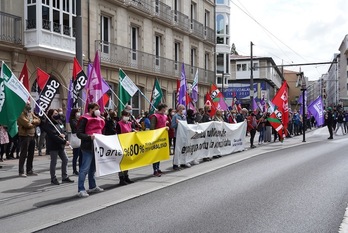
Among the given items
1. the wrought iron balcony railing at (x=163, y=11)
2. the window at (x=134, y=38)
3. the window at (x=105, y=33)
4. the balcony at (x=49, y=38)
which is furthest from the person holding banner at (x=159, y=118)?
the wrought iron balcony railing at (x=163, y=11)

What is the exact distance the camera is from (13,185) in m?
9.68

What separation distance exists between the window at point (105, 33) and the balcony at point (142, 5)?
1.90 m

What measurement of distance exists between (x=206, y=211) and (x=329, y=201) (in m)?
2.31

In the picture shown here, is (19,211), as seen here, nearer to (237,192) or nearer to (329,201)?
(237,192)

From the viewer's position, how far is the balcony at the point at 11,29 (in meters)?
17.5

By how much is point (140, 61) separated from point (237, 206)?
20.5 m

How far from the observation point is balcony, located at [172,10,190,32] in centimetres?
3167

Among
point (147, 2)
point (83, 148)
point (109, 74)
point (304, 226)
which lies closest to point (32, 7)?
point (109, 74)

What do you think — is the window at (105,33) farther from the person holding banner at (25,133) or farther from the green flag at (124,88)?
the person holding banner at (25,133)

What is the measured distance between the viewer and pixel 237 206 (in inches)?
279

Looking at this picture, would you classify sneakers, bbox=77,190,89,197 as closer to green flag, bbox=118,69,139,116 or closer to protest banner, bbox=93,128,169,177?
protest banner, bbox=93,128,169,177

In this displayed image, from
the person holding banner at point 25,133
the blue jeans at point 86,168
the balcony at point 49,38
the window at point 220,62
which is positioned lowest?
the blue jeans at point 86,168

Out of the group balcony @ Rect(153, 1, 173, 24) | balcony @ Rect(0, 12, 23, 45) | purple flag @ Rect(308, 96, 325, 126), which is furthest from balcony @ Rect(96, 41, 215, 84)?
purple flag @ Rect(308, 96, 325, 126)

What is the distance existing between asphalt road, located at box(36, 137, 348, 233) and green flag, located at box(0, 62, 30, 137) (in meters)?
3.85
